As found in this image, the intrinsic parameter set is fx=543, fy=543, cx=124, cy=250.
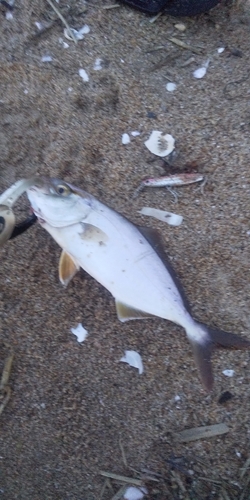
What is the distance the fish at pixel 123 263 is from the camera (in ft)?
7.57

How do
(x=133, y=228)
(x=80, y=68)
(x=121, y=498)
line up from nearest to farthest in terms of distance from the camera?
(x=133, y=228) < (x=121, y=498) < (x=80, y=68)

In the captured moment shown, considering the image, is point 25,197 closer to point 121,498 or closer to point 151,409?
point 151,409

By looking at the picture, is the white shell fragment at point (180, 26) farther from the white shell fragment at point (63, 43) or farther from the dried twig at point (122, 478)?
the dried twig at point (122, 478)

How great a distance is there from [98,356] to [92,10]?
174cm

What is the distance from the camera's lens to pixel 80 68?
8.94 feet

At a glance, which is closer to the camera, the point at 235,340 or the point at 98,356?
the point at 235,340

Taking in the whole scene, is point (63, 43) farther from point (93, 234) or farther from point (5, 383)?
point (5, 383)

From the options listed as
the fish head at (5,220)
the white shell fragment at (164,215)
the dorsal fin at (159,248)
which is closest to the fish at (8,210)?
the fish head at (5,220)

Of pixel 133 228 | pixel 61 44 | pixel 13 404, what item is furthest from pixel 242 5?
pixel 13 404

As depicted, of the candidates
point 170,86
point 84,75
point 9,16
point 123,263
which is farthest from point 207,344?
point 9,16

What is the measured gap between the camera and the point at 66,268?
2.41 m

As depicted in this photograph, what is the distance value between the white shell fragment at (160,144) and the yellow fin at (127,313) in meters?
0.78

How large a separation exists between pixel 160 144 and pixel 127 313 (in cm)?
85

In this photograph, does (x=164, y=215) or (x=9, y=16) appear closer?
(x=164, y=215)
